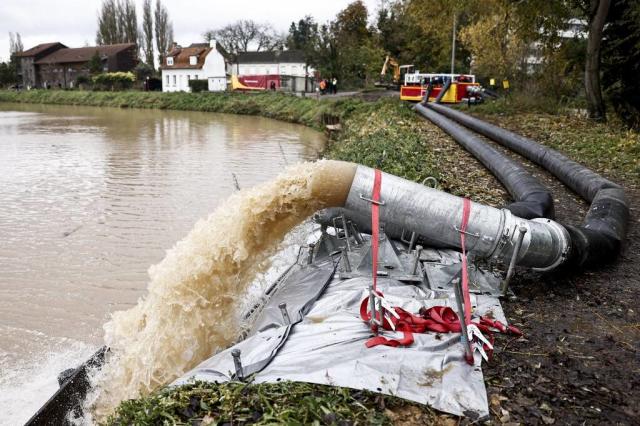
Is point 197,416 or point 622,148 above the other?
point 622,148

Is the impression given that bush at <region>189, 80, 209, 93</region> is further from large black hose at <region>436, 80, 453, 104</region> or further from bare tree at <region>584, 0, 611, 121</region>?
bare tree at <region>584, 0, 611, 121</region>

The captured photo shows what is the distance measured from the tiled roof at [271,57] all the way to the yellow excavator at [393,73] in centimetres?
2642

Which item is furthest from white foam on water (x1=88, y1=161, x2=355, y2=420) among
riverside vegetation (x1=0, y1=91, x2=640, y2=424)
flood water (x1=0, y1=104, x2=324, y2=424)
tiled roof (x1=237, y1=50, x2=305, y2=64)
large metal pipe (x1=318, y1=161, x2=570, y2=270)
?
tiled roof (x1=237, y1=50, x2=305, y2=64)

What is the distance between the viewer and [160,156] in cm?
2178

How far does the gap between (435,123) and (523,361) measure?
18.0m

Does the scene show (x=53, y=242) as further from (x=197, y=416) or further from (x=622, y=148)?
(x=622, y=148)

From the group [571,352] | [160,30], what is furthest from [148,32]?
[571,352]

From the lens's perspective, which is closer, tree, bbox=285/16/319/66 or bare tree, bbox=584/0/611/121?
bare tree, bbox=584/0/611/121

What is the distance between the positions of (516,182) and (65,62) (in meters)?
88.9

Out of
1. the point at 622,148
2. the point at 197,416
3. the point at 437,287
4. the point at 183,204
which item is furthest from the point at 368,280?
the point at 622,148

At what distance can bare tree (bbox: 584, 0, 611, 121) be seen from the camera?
17.3 meters

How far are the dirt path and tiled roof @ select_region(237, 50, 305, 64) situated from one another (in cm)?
7510

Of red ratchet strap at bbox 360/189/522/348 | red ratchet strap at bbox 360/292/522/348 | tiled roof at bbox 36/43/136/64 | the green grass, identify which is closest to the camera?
the green grass

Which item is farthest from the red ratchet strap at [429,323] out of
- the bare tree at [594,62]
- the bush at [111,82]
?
the bush at [111,82]
